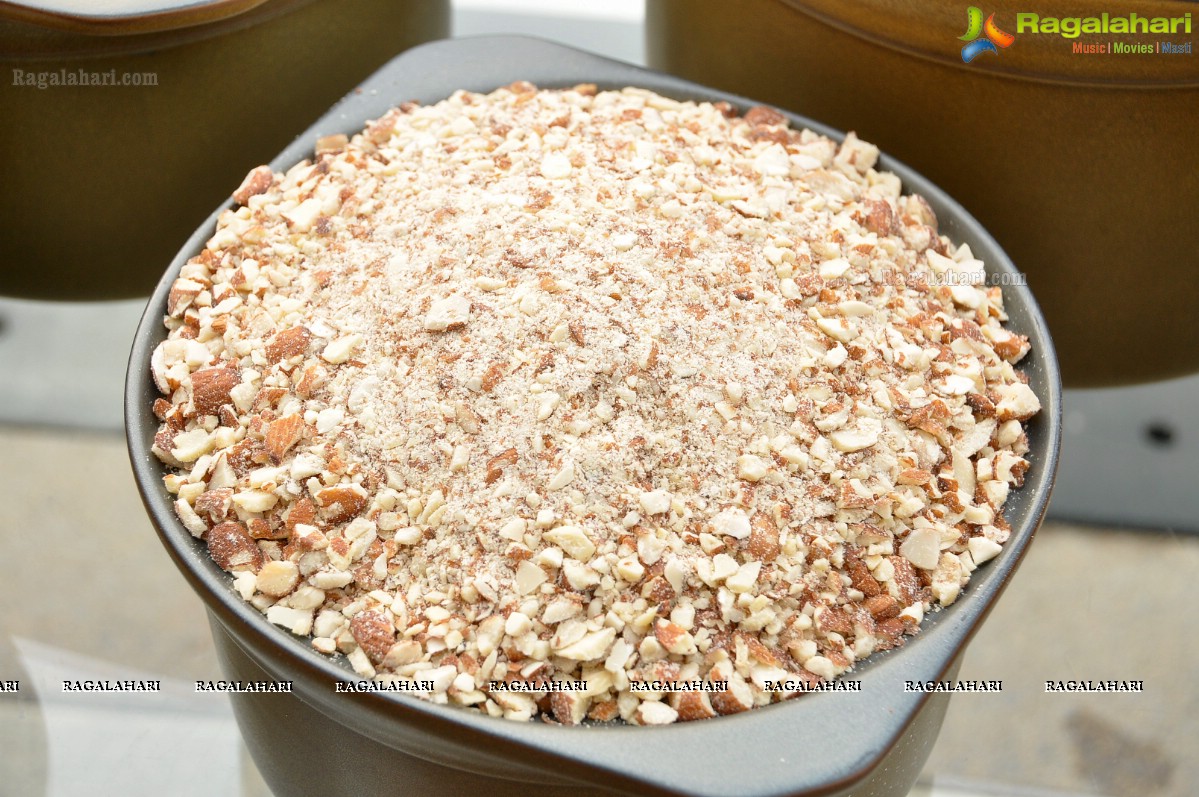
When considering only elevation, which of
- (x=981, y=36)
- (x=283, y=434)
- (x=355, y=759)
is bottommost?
(x=355, y=759)

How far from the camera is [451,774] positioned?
1.48 ft

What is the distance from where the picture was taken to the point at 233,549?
0.48m

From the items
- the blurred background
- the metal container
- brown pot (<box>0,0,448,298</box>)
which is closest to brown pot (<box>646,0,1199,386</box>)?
the blurred background

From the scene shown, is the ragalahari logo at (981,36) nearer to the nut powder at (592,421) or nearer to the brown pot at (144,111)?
the nut powder at (592,421)

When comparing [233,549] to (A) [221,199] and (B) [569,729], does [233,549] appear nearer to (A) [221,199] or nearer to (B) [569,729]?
(B) [569,729]

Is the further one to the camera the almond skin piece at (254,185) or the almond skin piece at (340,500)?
the almond skin piece at (254,185)

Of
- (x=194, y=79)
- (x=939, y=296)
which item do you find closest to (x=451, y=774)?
(x=939, y=296)

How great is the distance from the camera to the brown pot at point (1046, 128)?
0.62 m

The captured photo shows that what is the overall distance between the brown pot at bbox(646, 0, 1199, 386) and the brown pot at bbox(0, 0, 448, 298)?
0.86 feet

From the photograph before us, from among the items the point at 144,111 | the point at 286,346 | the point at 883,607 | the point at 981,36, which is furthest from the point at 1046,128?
the point at 144,111

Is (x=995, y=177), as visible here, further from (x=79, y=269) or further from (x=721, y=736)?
(x=79, y=269)

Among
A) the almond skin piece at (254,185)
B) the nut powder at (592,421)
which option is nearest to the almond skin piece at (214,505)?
the nut powder at (592,421)

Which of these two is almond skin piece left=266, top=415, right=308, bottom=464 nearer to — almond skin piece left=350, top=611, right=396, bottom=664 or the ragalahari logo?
almond skin piece left=350, top=611, right=396, bottom=664

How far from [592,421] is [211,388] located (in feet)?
0.60
